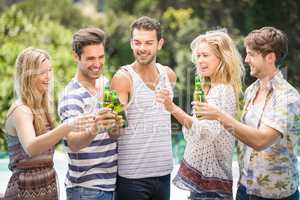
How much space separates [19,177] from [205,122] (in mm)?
1103

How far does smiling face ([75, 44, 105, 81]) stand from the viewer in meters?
3.49

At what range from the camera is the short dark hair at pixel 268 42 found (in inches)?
133

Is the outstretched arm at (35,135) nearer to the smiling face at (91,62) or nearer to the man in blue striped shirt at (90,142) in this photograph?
the man in blue striped shirt at (90,142)

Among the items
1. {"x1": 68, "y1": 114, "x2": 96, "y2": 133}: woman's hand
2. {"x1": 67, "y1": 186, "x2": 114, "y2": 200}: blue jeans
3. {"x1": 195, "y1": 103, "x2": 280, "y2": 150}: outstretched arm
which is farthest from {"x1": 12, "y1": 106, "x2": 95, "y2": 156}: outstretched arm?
{"x1": 195, "y1": 103, "x2": 280, "y2": 150}: outstretched arm

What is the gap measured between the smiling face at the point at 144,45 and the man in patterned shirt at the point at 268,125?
0.58m

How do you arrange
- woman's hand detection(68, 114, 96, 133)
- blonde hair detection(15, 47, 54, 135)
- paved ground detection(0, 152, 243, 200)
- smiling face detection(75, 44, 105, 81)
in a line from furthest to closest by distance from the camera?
paved ground detection(0, 152, 243, 200), smiling face detection(75, 44, 105, 81), blonde hair detection(15, 47, 54, 135), woman's hand detection(68, 114, 96, 133)

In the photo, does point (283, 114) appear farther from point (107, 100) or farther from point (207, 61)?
point (107, 100)

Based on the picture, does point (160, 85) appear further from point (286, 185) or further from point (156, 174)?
point (286, 185)

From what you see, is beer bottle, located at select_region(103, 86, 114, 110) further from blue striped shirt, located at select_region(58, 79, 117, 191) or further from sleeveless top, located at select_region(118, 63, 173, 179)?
sleeveless top, located at select_region(118, 63, 173, 179)

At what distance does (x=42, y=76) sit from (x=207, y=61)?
3.21 feet

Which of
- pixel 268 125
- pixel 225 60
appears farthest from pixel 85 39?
pixel 268 125

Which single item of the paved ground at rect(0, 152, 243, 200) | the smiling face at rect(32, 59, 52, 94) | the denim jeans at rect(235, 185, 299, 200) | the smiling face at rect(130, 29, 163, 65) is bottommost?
the paved ground at rect(0, 152, 243, 200)

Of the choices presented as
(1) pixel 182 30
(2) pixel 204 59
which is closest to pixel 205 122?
(2) pixel 204 59

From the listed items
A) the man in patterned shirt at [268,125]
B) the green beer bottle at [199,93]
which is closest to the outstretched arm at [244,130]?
the man in patterned shirt at [268,125]
